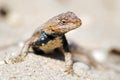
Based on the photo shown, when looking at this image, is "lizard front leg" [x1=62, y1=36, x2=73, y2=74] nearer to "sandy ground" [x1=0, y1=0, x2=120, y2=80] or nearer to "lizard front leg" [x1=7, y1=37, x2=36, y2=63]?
"sandy ground" [x1=0, y1=0, x2=120, y2=80]

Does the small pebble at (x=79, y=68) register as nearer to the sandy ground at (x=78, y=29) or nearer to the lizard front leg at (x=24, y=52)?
the sandy ground at (x=78, y=29)

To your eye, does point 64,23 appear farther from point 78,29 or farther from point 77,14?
point 77,14

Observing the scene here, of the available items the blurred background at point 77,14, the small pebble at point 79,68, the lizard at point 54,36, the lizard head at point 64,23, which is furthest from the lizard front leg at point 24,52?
the blurred background at point 77,14

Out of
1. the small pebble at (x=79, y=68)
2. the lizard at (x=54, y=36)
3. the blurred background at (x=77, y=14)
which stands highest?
the lizard at (x=54, y=36)

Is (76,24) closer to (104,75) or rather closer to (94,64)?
(104,75)

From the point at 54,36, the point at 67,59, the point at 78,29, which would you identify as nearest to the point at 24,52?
the point at 54,36

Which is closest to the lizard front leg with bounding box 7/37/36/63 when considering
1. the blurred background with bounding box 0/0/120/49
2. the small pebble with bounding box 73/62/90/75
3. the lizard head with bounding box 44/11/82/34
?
the lizard head with bounding box 44/11/82/34
